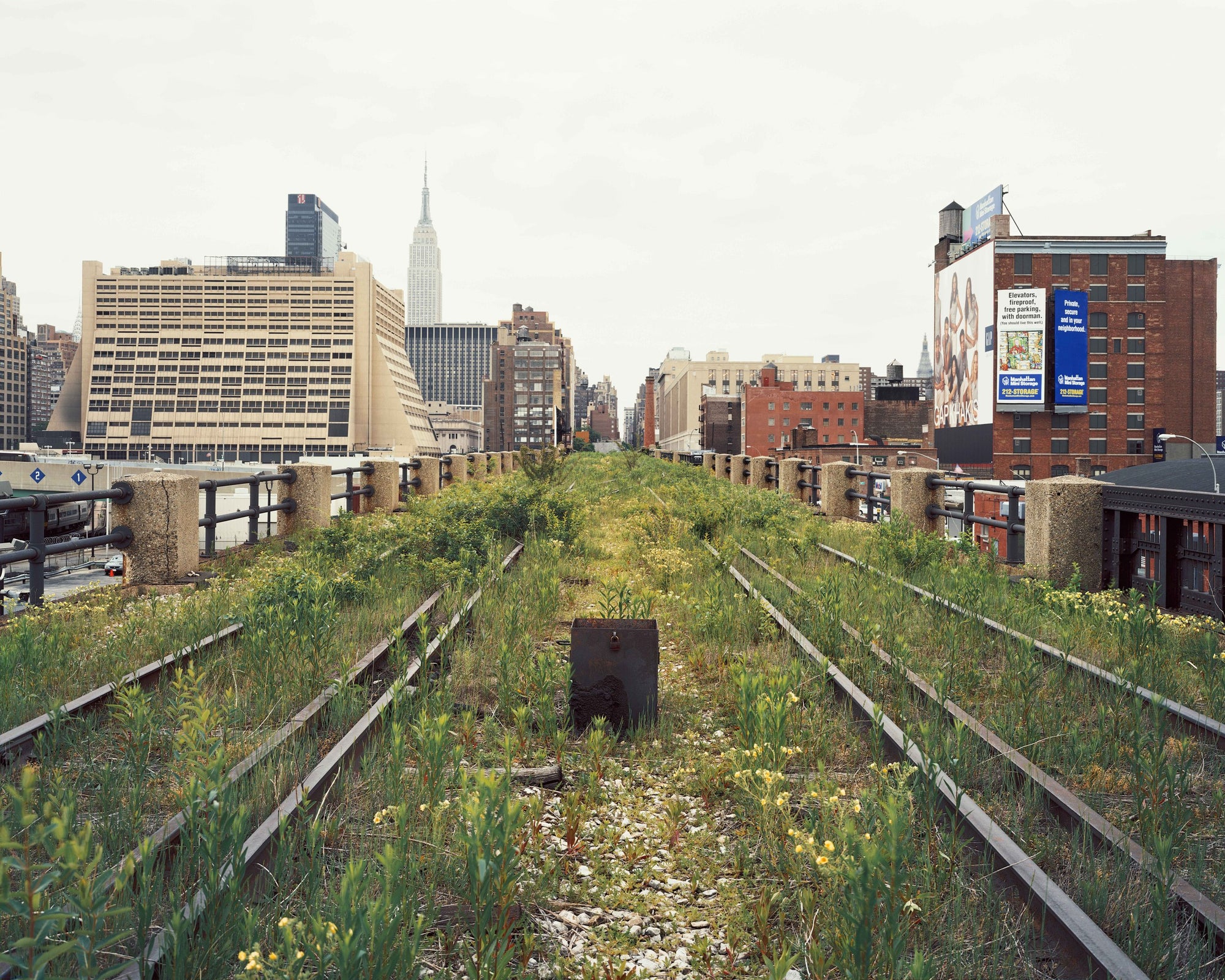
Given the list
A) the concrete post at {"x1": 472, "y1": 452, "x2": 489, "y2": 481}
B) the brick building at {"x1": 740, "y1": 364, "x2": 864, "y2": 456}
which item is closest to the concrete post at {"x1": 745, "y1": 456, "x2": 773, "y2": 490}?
the concrete post at {"x1": 472, "y1": 452, "x2": 489, "y2": 481}

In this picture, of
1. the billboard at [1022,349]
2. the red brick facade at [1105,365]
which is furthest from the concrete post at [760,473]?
the billboard at [1022,349]

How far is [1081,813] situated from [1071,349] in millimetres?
106559

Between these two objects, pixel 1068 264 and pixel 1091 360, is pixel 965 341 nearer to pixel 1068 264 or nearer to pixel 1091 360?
pixel 1068 264

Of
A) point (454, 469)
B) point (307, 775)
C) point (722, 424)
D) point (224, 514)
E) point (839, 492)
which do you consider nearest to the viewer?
point (307, 775)

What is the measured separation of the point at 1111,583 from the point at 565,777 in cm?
741

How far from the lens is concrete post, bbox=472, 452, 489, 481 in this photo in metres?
32.1

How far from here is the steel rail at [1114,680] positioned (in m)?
4.58

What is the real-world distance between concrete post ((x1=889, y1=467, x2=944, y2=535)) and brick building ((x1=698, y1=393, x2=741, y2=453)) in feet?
444

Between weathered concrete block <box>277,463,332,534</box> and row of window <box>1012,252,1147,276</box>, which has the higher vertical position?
row of window <box>1012,252,1147,276</box>

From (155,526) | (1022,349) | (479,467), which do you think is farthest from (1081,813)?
(1022,349)

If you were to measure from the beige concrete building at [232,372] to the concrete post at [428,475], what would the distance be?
159 m

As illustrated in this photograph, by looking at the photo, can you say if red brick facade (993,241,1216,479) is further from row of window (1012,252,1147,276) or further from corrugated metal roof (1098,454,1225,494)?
corrugated metal roof (1098,454,1225,494)

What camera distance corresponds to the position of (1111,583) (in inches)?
352

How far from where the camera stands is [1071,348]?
9450 cm
